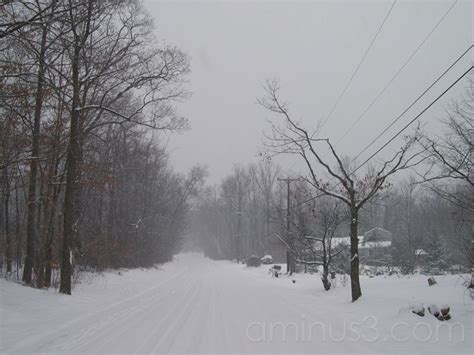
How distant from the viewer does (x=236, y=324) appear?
9.21 metres

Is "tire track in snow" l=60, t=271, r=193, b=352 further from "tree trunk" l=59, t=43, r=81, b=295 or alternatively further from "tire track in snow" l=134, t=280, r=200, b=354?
"tree trunk" l=59, t=43, r=81, b=295

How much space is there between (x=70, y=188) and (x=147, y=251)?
24683 millimetres

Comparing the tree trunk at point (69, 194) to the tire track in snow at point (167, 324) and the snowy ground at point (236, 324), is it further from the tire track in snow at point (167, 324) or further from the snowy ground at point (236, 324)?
the tire track in snow at point (167, 324)

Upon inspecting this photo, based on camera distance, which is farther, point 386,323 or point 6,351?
point 386,323

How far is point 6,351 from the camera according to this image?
6.39 m

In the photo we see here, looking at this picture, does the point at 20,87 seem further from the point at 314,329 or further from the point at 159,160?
the point at 159,160

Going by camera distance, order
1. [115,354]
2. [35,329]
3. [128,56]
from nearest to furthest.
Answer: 1. [115,354]
2. [35,329]
3. [128,56]

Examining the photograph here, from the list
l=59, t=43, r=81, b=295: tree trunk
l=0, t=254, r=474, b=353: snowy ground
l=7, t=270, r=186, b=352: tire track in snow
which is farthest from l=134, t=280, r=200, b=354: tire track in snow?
l=59, t=43, r=81, b=295: tree trunk

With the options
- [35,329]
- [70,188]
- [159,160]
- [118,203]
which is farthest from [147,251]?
[35,329]

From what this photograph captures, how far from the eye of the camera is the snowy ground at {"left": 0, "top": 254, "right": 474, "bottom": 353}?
6.99 meters

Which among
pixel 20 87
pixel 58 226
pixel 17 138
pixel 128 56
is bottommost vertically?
pixel 58 226

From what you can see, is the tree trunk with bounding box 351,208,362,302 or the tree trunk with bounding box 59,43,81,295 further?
the tree trunk with bounding box 59,43,81,295

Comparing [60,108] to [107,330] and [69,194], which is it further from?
[107,330]

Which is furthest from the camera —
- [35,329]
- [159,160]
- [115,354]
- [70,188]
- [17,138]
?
[159,160]
